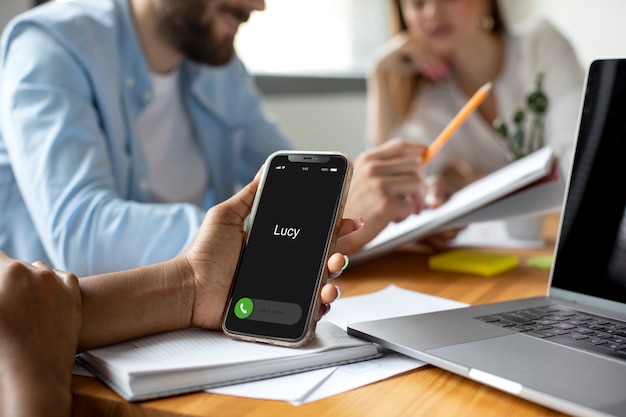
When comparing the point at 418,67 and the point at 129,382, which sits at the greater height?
the point at 418,67

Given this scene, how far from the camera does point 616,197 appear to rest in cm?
67

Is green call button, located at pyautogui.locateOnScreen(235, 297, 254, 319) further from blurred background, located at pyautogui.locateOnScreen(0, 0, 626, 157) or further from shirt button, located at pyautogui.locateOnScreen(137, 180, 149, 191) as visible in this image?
blurred background, located at pyautogui.locateOnScreen(0, 0, 626, 157)

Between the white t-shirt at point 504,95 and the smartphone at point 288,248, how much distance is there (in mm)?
1038

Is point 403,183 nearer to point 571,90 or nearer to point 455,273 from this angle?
point 455,273

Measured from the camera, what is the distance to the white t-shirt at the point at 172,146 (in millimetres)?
1394

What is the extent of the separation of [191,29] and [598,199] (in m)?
0.90

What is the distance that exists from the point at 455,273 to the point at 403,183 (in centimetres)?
15

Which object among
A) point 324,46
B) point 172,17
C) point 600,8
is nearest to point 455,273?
point 172,17

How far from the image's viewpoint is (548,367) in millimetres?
489

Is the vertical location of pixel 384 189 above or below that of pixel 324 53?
below

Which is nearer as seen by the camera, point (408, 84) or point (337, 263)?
point (337, 263)

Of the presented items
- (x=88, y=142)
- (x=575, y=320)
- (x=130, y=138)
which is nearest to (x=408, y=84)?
(x=130, y=138)

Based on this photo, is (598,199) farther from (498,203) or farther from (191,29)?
(191,29)

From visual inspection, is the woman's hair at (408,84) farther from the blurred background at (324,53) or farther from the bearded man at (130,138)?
the blurred background at (324,53)
